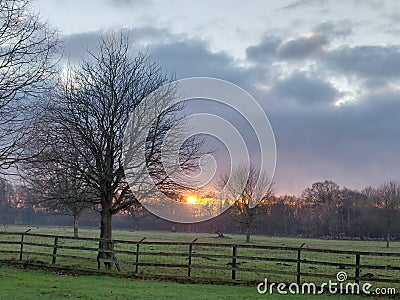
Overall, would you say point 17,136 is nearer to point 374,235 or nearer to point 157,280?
point 157,280

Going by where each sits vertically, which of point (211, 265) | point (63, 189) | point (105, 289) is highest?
point (63, 189)

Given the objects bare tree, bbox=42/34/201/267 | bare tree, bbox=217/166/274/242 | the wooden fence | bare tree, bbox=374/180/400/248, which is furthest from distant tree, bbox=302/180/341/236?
bare tree, bbox=42/34/201/267

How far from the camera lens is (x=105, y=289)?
12.5 meters

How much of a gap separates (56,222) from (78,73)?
8219 centimetres

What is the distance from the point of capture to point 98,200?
2017 cm

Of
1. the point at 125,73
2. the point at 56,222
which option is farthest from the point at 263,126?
the point at 56,222

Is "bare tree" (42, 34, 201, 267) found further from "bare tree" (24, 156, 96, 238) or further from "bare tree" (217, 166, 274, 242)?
"bare tree" (217, 166, 274, 242)

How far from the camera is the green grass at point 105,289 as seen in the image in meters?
11.3

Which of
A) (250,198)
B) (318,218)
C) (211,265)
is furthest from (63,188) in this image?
(318,218)

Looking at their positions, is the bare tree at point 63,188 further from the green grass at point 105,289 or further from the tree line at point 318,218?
the tree line at point 318,218

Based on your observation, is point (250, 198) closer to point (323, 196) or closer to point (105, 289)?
point (105, 289)

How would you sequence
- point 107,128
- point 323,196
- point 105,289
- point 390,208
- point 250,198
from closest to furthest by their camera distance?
point 105,289
point 107,128
point 250,198
point 390,208
point 323,196

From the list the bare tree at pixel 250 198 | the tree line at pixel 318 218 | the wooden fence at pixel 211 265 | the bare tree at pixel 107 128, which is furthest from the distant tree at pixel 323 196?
the bare tree at pixel 107 128

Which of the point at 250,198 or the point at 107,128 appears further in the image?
the point at 250,198
